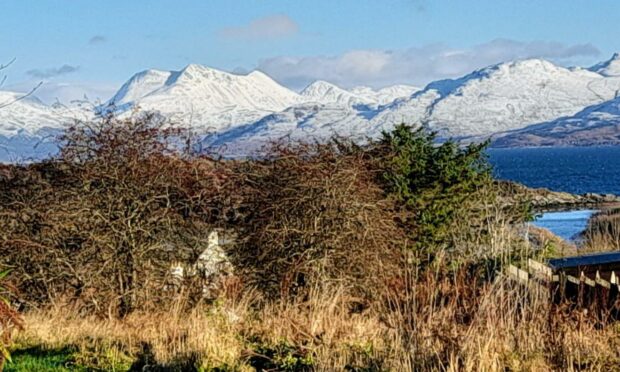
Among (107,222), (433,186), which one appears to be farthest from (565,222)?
(107,222)

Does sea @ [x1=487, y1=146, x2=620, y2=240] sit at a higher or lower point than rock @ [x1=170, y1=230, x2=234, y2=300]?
lower

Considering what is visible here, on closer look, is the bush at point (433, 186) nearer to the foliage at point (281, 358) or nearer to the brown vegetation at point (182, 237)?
the brown vegetation at point (182, 237)

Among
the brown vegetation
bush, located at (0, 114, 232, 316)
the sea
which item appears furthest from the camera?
the sea

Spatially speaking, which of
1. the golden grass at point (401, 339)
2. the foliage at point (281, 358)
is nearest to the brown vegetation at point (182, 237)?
the golden grass at point (401, 339)

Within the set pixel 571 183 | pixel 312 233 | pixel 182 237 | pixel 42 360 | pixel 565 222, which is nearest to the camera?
pixel 42 360

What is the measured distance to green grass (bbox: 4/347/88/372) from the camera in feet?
28.2

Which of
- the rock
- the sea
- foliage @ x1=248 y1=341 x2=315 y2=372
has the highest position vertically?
foliage @ x1=248 y1=341 x2=315 y2=372

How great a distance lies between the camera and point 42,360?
29.7 ft

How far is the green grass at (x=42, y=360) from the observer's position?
8.60 metres

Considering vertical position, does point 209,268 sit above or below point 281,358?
below

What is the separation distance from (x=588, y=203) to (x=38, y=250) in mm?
65397

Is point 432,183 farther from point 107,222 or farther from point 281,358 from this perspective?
point 281,358

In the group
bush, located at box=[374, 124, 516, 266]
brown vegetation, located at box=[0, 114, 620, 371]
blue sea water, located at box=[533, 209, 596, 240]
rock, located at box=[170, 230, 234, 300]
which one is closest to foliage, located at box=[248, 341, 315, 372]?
brown vegetation, located at box=[0, 114, 620, 371]

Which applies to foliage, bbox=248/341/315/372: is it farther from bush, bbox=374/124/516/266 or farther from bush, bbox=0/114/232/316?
bush, bbox=374/124/516/266
